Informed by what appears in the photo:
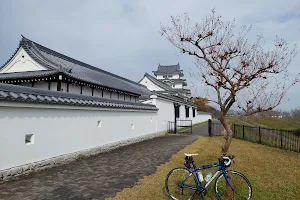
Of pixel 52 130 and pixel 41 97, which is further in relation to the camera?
pixel 52 130

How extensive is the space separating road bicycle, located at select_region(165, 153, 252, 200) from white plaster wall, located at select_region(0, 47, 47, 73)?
12.7 meters

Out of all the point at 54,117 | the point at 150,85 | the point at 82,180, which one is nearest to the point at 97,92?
the point at 54,117

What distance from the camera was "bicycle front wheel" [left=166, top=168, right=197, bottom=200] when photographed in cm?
454

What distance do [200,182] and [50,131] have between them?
5.16 meters

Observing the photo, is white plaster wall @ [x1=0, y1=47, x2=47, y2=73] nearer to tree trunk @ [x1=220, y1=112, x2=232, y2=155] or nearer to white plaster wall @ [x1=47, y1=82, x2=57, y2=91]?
white plaster wall @ [x1=47, y1=82, x2=57, y2=91]

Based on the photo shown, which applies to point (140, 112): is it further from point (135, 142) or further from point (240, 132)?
point (240, 132)

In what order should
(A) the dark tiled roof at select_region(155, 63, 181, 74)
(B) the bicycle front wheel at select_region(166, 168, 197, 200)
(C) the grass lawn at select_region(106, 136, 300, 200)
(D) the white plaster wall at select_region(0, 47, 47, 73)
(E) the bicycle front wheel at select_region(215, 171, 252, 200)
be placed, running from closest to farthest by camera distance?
(E) the bicycle front wheel at select_region(215, 171, 252, 200), (B) the bicycle front wheel at select_region(166, 168, 197, 200), (C) the grass lawn at select_region(106, 136, 300, 200), (D) the white plaster wall at select_region(0, 47, 47, 73), (A) the dark tiled roof at select_region(155, 63, 181, 74)

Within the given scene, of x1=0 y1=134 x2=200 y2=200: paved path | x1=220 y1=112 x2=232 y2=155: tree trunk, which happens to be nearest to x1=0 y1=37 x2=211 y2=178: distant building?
x1=0 y1=134 x2=200 y2=200: paved path

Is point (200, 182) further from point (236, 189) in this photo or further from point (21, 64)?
point (21, 64)

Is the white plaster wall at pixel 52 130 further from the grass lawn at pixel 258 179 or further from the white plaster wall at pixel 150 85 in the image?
the white plaster wall at pixel 150 85

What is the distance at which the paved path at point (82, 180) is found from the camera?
477 cm

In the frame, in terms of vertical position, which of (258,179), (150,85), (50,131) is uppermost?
(150,85)

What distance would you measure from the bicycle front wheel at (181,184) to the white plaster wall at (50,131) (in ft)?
13.9

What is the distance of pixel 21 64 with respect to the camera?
14.9m
